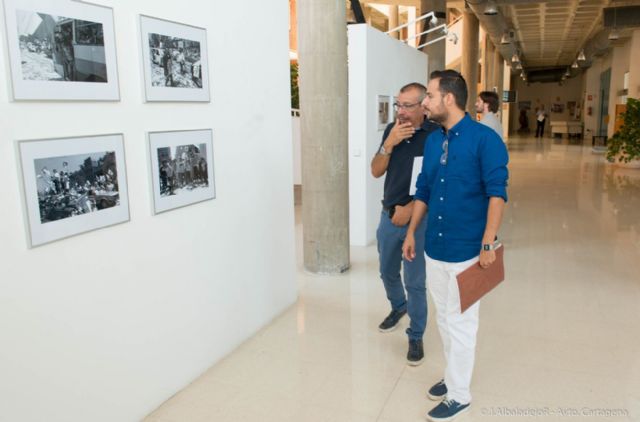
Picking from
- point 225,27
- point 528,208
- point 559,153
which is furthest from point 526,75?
point 225,27

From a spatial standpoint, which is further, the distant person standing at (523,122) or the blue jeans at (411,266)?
the distant person standing at (523,122)

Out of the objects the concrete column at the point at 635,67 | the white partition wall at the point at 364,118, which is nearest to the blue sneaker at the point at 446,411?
the white partition wall at the point at 364,118

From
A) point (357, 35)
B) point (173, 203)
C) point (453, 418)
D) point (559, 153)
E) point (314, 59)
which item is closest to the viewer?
point (453, 418)

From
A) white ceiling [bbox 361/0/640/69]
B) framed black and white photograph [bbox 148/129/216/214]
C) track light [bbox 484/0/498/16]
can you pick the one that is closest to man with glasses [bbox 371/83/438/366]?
framed black and white photograph [bbox 148/129/216/214]

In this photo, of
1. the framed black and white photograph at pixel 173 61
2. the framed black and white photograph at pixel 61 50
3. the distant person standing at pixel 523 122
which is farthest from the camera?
the distant person standing at pixel 523 122

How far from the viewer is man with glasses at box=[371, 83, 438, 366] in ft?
11.6

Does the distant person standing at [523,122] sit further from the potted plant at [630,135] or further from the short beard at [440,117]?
the short beard at [440,117]

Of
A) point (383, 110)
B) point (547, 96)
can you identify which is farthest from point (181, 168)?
point (547, 96)

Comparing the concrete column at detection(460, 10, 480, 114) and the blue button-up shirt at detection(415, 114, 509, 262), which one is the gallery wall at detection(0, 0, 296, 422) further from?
the concrete column at detection(460, 10, 480, 114)

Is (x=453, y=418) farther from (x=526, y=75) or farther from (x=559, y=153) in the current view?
(x=526, y=75)

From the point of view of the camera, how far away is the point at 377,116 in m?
6.92

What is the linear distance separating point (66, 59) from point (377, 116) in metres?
4.91

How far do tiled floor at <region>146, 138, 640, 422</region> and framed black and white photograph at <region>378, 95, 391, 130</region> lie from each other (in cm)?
184

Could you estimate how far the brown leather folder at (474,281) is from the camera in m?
2.74
